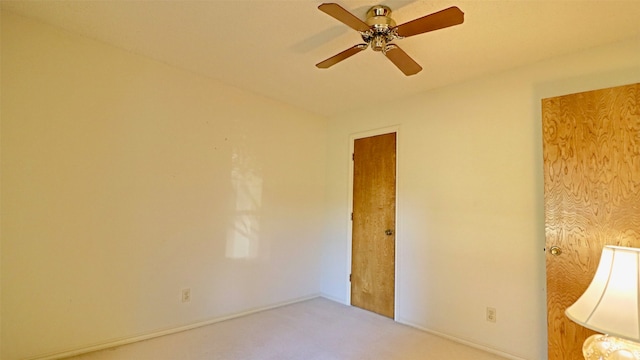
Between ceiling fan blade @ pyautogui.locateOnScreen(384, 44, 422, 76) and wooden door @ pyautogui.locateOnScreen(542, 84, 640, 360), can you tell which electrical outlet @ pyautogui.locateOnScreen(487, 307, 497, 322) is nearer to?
wooden door @ pyautogui.locateOnScreen(542, 84, 640, 360)

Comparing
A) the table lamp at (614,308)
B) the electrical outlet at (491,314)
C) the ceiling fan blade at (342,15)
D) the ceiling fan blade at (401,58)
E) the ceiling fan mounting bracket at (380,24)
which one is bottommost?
the electrical outlet at (491,314)

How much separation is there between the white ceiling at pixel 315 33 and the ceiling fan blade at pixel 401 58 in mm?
220

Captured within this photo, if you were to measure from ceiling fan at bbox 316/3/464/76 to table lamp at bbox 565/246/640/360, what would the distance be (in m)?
1.34

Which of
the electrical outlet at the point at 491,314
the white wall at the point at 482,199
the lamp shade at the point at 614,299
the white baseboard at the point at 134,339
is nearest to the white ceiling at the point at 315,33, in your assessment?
the white wall at the point at 482,199

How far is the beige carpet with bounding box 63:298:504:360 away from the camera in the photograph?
238 cm

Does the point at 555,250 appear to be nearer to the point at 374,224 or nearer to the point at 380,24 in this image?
the point at 374,224

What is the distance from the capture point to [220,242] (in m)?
3.09

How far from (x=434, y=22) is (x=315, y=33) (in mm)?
845

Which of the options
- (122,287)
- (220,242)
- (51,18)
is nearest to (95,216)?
(122,287)

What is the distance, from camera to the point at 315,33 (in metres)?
2.16

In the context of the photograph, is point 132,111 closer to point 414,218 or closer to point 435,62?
point 435,62

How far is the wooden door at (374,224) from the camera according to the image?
11.1 ft

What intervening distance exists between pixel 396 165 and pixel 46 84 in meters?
3.08

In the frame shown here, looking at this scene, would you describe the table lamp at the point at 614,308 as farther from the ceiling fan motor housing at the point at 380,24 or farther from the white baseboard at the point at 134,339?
the white baseboard at the point at 134,339
